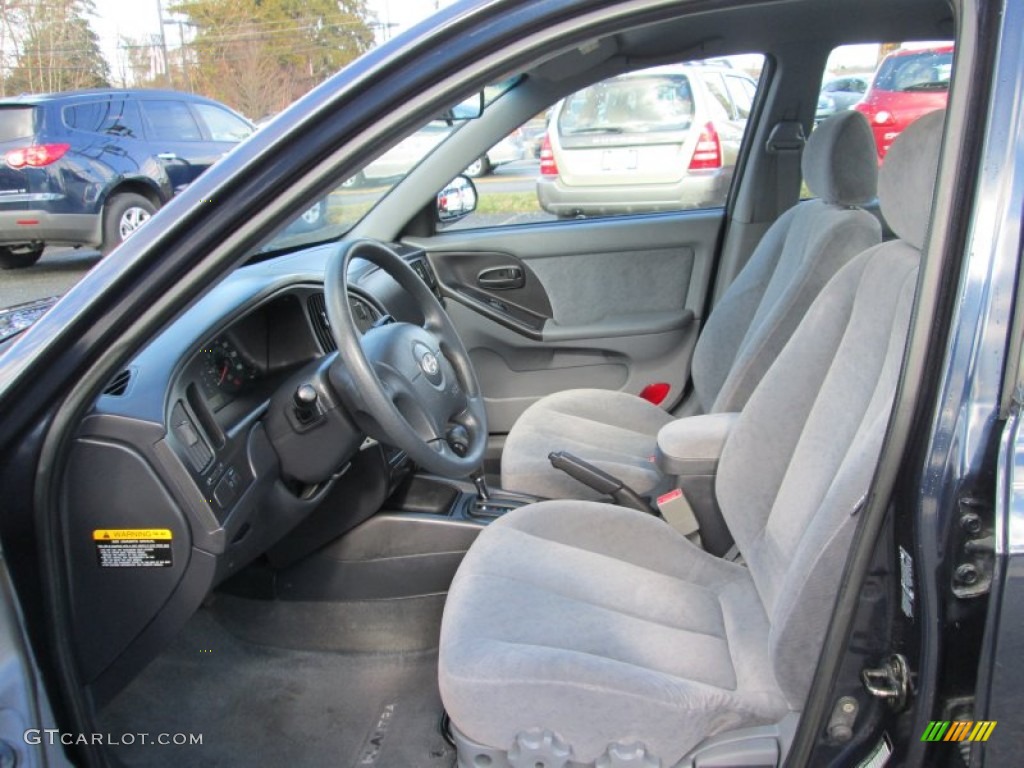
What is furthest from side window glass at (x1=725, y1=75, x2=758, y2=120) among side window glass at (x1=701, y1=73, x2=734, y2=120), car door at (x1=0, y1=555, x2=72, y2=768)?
car door at (x1=0, y1=555, x2=72, y2=768)

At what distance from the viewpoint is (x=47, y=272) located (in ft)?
19.9

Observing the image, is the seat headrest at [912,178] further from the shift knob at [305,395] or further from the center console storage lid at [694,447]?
the shift knob at [305,395]

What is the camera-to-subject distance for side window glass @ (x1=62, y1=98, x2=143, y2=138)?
6.79 meters

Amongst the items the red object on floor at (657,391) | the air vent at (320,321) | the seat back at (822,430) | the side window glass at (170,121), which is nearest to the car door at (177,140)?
the side window glass at (170,121)

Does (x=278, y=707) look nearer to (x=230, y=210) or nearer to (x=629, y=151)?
(x=230, y=210)

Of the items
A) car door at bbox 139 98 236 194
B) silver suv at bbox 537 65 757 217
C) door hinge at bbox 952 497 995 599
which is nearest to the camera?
door hinge at bbox 952 497 995 599

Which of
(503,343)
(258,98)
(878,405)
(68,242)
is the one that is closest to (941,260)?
(878,405)

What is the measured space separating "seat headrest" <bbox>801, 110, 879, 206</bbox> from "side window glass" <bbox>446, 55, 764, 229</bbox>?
0.99 m

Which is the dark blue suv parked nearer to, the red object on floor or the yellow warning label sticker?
the red object on floor

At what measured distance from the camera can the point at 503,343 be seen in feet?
10.7

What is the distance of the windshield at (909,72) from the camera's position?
10.2 feet

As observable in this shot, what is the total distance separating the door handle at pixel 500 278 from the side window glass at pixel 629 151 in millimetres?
188

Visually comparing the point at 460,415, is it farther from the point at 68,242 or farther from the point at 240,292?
the point at 68,242

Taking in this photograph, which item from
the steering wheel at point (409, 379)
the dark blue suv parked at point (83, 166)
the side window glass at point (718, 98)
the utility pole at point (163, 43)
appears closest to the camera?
the steering wheel at point (409, 379)
